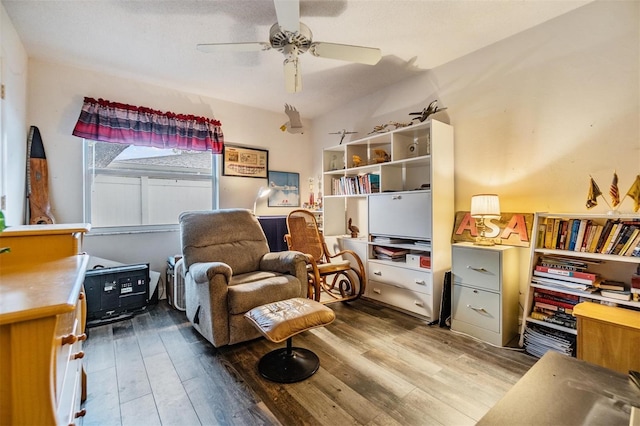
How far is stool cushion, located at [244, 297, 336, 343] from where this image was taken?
161 cm

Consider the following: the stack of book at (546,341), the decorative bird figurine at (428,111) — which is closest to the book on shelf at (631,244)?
the stack of book at (546,341)

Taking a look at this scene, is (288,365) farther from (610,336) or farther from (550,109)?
(550,109)

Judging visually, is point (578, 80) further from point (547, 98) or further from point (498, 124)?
point (498, 124)

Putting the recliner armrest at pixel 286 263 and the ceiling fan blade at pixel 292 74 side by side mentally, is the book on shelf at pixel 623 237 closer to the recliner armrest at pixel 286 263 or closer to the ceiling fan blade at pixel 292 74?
the recliner armrest at pixel 286 263

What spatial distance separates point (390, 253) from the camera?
9.69 feet

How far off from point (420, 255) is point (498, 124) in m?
1.34

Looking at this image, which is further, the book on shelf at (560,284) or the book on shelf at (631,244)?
the book on shelf at (560,284)

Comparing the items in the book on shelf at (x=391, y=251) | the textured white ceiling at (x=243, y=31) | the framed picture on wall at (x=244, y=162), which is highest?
the textured white ceiling at (x=243, y=31)

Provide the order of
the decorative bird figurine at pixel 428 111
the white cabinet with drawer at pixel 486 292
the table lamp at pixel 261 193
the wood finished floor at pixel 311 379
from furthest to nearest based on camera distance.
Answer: the table lamp at pixel 261 193, the decorative bird figurine at pixel 428 111, the white cabinet with drawer at pixel 486 292, the wood finished floor at pixel 311 379

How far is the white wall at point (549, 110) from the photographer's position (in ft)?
6.22

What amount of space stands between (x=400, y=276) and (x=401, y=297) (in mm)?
208

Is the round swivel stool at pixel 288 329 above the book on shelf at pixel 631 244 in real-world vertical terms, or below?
below

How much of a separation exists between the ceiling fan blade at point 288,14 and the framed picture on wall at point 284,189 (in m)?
2.45

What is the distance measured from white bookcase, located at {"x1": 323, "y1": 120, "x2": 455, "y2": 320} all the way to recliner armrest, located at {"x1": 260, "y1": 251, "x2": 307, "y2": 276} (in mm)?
945
